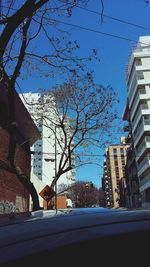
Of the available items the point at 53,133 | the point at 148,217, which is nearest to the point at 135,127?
the point at 53,133

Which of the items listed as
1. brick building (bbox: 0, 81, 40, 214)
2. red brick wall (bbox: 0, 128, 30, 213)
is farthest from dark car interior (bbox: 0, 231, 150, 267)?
red brick wall (bbox: 0, 128, 30, 213)

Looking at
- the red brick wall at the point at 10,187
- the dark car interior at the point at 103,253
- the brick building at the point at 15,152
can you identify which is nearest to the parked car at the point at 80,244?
the dark car interior at the point at 103,253

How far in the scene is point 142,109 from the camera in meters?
56.2

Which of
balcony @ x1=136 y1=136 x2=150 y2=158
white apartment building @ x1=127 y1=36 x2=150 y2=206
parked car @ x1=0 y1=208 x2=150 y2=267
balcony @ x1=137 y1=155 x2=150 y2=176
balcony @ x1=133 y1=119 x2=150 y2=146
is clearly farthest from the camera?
→ white apartment building @ x1=127 y1=36 x2=150 y2=206

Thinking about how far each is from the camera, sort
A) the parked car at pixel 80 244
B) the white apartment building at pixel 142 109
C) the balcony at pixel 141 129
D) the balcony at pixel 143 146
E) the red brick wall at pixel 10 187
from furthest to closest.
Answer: the white apartment building at pixel 142 109 < the balcony at pixel 141 129 < the balcony at pixel 143 146 < the red brick wall at pixel 10 187 < the parked car at pixel 80 244

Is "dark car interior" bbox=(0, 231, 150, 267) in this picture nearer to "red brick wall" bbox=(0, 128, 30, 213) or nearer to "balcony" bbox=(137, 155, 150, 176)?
"red brick wall" bbox=(0, 128, 30, 213)

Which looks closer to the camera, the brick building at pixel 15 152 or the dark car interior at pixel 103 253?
the dark car interior at pixel 103 253

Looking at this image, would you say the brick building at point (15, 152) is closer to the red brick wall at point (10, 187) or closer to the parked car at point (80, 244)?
the red brick wall at point (10, 187)

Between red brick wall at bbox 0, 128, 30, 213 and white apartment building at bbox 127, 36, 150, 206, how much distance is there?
94.6ft

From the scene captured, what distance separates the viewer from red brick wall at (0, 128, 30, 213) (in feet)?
71.4

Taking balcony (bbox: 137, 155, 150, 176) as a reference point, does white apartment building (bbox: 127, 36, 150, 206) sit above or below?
above

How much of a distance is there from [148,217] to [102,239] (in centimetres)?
31

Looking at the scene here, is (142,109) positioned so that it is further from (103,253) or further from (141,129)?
(103,253)

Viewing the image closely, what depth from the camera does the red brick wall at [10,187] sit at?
21.8 m
